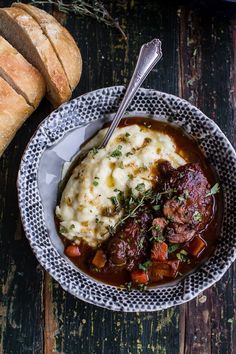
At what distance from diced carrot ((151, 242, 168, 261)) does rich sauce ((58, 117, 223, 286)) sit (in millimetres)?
130

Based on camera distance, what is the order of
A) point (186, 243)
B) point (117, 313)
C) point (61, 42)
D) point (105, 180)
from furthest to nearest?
point (117, 313) < point (61, 42) < point (186, 243) < point (105, 180)

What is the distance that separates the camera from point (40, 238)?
13.8 ft

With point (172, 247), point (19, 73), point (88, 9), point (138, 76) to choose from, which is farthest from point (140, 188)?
point (88, 9)

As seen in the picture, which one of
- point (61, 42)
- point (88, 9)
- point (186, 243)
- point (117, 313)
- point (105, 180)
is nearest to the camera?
point (105, 180)

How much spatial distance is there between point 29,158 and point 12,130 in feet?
0.99

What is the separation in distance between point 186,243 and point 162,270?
0.26 metres

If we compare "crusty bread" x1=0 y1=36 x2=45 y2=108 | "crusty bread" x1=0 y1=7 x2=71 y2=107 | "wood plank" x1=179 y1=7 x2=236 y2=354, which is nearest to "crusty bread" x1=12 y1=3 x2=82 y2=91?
"crusty bread" x1=0 y1=7 x2=71 y2=107

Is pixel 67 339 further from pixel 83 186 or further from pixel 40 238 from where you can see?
pixel 83 186

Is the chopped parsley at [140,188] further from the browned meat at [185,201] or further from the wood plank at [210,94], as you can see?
the wood plank at [210,94]

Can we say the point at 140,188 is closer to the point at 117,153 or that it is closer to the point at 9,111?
the point at 117,153

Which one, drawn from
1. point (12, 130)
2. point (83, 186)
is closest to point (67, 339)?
point (83, 186)

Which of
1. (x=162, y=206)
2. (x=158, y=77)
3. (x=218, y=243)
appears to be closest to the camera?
(x=162, y=206)

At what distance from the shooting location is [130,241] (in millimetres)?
4035

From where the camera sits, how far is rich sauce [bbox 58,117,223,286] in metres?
4.22
